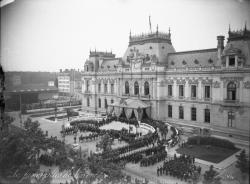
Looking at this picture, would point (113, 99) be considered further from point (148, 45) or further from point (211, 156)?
point (211, 156)

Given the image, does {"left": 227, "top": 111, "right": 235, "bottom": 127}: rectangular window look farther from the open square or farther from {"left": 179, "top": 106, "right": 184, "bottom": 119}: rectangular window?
{"left": 179, "top": 106, "right": 184, "bottom": 119}: rectangular window

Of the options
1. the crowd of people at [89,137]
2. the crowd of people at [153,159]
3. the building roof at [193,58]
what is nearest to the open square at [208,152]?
the crowd of people at [153,159]

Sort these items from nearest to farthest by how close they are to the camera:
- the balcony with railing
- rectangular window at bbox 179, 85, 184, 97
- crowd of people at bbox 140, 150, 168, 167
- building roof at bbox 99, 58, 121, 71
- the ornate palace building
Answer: crowd of people at bbox 140, 150, 168, 167 → the balcony with railing → the ornate palace building → rectangular window at bbox 179, 85, 184, 97 → building roof at bbox 99, 58, 121, 71

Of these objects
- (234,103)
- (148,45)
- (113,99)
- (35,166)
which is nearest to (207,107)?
(234,103)

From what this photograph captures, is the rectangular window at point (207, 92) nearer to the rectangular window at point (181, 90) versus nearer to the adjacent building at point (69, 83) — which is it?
the rectangular window at point (181, 90)

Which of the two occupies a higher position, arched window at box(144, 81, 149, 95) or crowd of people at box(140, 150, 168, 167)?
arched window at box(144, 81, 149, 95)

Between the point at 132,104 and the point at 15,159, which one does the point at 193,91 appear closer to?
the point at 132,104

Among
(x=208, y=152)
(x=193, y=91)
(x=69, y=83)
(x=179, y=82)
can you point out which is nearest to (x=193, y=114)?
(x=193, y=91)

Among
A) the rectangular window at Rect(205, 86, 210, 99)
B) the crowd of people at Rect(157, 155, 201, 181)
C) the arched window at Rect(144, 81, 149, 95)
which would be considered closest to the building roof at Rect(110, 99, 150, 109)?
the arched window at Rect(144, 81, 149, 95)
